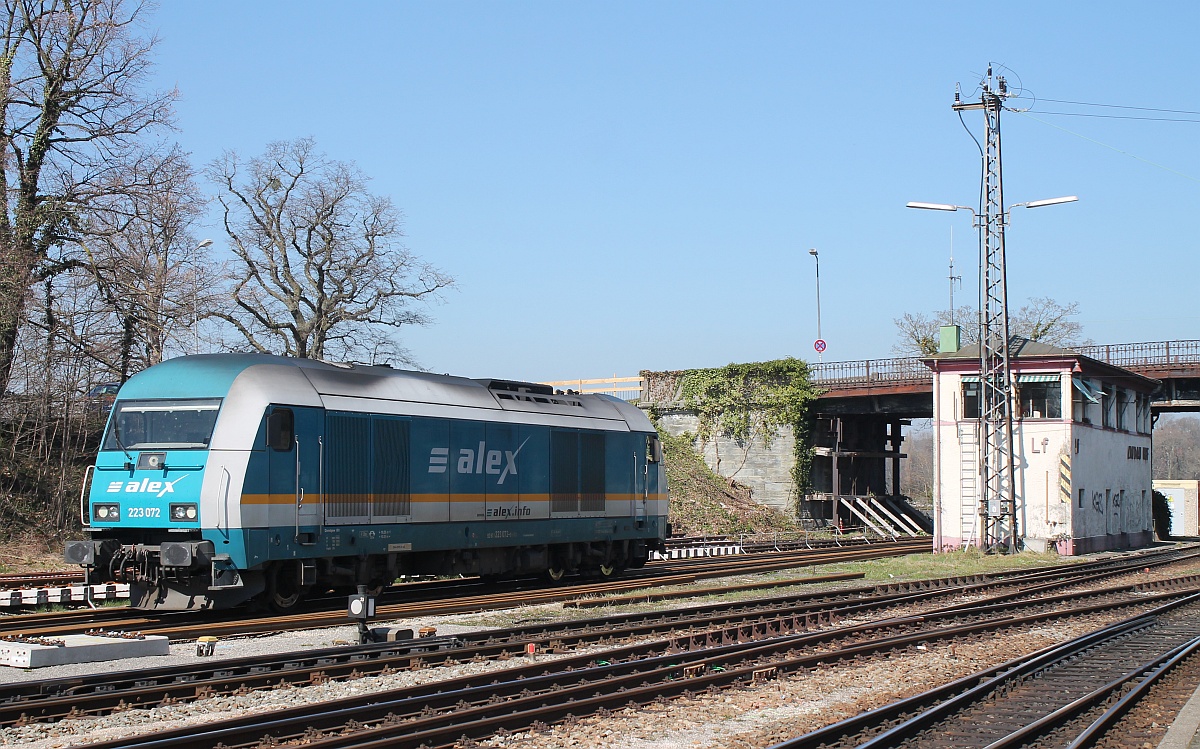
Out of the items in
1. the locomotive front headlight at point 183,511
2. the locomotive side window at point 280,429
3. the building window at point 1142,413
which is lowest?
the locomotive front headlight at point 183,511

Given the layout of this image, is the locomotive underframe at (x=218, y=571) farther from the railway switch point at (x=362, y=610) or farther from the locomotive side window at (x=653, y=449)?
the locomotive side window at (x=653, y=449)

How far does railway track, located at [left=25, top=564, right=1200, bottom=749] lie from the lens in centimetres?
879

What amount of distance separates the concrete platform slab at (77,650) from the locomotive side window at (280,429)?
12.5 feet

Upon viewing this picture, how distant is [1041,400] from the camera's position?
117 feet

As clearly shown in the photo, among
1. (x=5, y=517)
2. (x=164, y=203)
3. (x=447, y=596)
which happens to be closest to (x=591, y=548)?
(x=447, y=596)

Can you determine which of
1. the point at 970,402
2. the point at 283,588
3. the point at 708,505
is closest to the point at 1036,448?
the point at 970,402

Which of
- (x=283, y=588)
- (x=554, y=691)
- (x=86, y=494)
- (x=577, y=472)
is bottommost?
(x=554, y=691)

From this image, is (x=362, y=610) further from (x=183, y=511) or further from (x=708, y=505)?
(x=708, y=505)

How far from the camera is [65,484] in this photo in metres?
28.9

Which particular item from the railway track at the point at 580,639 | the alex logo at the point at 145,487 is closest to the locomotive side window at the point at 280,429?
the alex logo at the point at 145,487

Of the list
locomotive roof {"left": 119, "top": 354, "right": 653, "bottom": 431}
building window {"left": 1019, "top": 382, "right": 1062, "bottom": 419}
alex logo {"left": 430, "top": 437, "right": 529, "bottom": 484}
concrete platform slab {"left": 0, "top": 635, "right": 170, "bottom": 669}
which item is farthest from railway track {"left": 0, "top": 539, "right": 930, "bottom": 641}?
building window {"left": 1019, "top": 382, "right": 1062, "bottom": 419}

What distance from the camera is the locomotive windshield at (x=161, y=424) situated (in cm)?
1597

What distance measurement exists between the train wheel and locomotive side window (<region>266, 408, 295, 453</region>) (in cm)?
182

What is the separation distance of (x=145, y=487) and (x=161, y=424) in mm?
928
